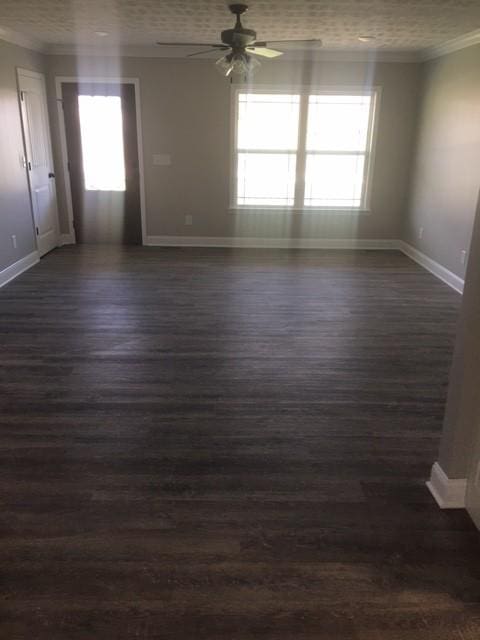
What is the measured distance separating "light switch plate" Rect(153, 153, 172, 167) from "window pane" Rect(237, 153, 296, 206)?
0.98 m

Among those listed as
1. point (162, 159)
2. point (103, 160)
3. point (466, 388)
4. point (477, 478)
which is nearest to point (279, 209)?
point (162, 159)

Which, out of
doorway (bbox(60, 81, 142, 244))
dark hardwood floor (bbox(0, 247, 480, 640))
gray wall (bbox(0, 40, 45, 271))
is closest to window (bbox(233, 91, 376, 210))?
doorway (bbox(60, 81, 142, 244))

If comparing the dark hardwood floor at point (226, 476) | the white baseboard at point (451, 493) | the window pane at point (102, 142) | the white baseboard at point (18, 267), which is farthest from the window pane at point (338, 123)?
the white baseboard at point (451, 493)

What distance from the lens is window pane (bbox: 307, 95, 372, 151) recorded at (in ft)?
22.8

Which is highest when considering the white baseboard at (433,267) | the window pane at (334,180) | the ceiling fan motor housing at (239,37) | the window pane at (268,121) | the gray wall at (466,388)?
the ceiling fan motor housing at (239,37)

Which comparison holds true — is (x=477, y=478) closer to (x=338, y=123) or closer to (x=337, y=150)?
(x=337, y=150)

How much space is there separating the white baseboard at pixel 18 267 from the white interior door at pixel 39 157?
289mm

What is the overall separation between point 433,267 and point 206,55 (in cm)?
394

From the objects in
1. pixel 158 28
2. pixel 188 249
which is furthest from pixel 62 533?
pixel 188 249

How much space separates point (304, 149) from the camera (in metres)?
7.11

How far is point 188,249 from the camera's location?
737 centimetres

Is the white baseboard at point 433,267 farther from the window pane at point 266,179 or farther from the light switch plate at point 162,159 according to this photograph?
the light switch plate at point 162,159

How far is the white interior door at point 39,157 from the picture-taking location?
6.12 m

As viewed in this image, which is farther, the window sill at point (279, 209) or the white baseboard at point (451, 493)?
the window sill at point (279, 209)
